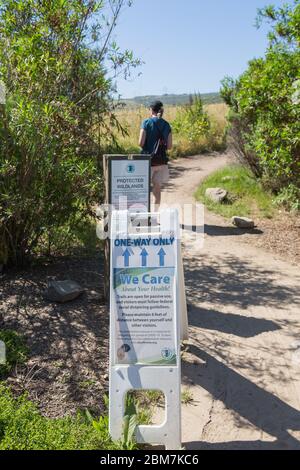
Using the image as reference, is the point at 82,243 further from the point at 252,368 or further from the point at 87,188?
the point at 252,368

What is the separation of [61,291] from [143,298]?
203cm

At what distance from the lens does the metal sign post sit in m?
3.38

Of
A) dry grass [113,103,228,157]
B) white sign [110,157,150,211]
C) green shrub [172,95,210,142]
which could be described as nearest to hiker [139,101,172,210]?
white sign [110,157,150,211]

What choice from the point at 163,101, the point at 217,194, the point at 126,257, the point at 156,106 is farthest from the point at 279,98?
the point at 163,101

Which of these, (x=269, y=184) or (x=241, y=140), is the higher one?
(x=241, y=140)

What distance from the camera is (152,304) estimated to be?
3523 mm

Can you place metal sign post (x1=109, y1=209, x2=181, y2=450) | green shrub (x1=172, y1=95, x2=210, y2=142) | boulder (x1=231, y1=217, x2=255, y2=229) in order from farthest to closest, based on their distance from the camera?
green shrub (x1=172, y1=95, x2=210, y2=142) < boulder (x1=231, y1=217, x2=255, y2=229) < metal sign post (x1=109, y1=209, x2=181, y2=450)

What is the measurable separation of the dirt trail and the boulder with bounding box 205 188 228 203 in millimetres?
3009

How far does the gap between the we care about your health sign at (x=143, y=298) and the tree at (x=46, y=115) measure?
2.02m

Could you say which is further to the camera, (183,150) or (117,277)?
(183,150)

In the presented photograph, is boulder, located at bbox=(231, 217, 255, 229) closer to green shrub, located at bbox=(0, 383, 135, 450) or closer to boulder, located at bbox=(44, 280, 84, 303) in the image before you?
boulder, located at bbox=(44, 280, 84, 303)

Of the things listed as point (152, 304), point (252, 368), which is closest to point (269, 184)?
point (252, 368)

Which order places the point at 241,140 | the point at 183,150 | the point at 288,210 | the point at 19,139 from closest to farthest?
1. the point at 19,139
2. the point at 288,210
3. the point at 241,140
4. the point at 183,150

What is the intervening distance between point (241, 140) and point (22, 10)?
786cm
